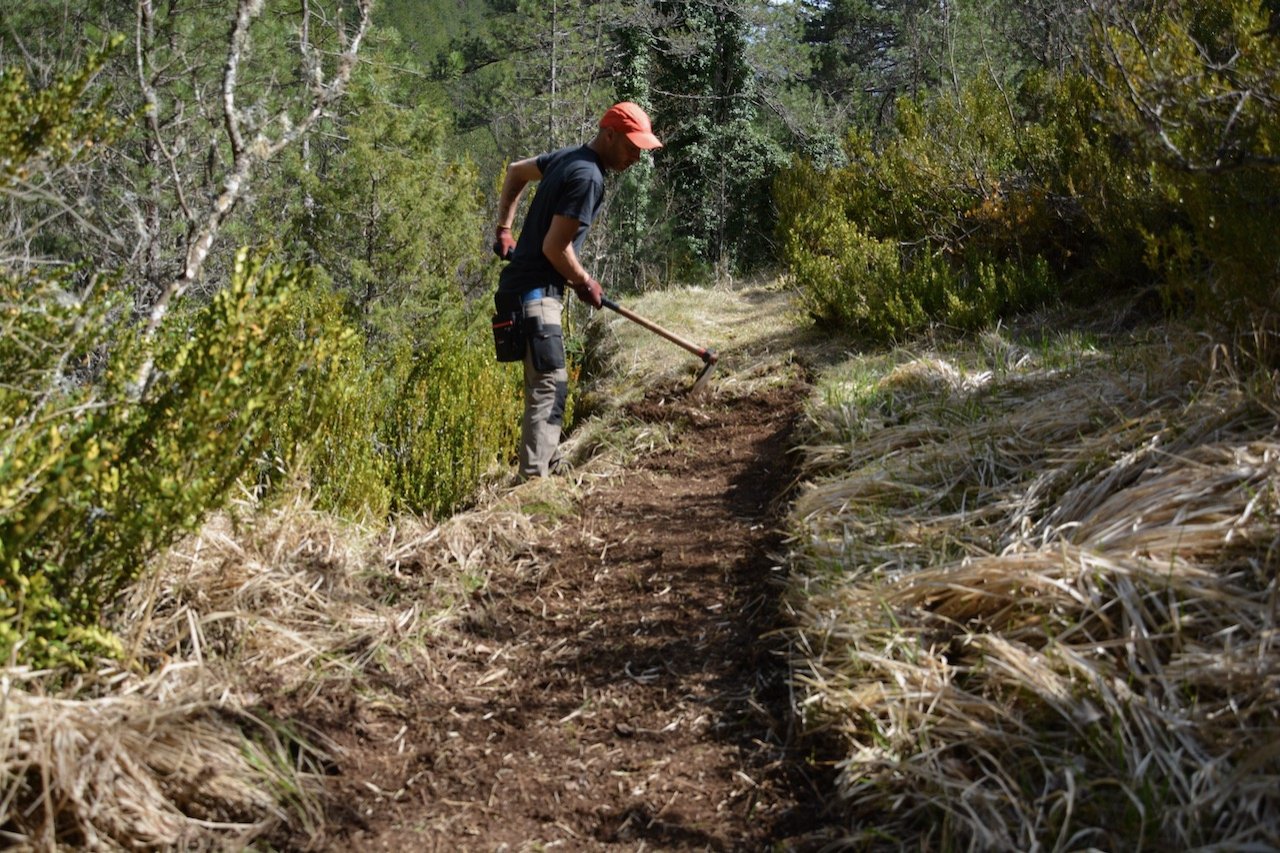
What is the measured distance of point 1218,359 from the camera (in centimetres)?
319

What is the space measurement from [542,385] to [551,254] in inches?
26.5

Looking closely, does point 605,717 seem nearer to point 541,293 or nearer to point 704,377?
point 541,293

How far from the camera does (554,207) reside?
4.61 meters

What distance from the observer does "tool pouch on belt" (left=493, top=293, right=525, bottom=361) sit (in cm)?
478

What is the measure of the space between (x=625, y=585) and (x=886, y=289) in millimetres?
3388

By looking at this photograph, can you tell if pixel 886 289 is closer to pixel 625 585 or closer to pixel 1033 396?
pixel 1033 396

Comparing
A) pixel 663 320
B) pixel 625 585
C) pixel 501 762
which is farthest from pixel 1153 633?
pixel 663 320

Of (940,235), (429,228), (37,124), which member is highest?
(37,124)

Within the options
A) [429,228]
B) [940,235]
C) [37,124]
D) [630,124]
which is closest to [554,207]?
→ [630,124]

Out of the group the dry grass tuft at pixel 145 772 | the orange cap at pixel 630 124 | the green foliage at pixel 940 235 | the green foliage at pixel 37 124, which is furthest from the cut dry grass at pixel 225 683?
the green foliage at pixel 940 235

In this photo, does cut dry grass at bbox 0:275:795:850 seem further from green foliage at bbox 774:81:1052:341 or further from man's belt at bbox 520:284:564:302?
green foliage at bbox 774:81:1052:341

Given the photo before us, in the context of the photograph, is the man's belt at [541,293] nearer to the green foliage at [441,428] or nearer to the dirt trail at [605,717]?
the green foliage at [441,428]

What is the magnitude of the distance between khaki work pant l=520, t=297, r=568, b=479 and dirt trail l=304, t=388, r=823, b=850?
785 millimetres

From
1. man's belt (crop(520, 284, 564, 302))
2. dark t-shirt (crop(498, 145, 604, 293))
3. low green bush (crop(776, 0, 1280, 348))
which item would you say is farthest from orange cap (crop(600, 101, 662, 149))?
low green bush (crop(776, 0, 1280, 348))
